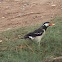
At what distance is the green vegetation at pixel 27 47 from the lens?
5.31 m

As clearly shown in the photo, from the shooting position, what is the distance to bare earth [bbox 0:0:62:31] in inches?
285

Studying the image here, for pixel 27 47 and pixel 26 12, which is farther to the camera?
pixel 26 12

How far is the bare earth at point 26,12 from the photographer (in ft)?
23.7

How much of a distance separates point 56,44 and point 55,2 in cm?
306

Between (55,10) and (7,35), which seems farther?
(55,10)

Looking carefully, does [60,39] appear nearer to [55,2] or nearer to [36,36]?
[36,36]

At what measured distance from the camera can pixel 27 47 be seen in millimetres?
5688

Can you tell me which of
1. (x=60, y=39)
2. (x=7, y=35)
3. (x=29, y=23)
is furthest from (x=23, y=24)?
(x=60, y=39)

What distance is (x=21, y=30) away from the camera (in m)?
6.56

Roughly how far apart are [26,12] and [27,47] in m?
2.42

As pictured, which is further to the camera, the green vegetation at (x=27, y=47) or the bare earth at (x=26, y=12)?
the bare earth at (x=26, y=12)

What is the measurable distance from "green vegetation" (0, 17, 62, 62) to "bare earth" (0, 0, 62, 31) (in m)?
0.84

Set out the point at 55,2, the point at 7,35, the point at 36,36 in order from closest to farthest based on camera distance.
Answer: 1. the point at 36,36
2. the point at 7,35
3. the point at 55,2

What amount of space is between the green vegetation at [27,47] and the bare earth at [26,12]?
0.84 m
